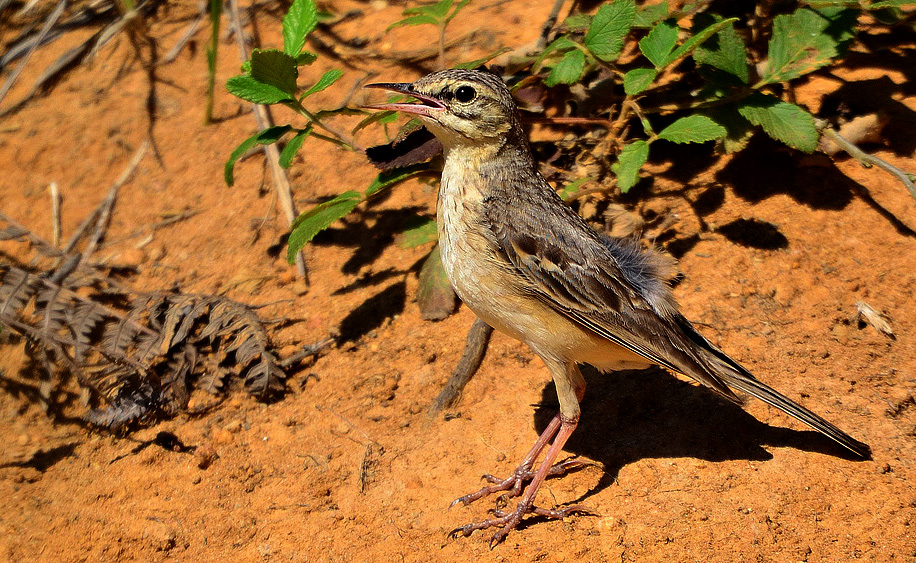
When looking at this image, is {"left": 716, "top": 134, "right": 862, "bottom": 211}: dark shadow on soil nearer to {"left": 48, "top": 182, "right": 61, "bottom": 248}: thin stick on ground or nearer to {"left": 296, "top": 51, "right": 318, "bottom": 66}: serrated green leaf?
{"left": 296, "top": 51, "right": 318, "bottom": 66}: serrated green leaf

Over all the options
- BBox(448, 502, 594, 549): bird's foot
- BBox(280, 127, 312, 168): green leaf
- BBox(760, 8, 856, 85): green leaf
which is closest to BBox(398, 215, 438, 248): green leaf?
BBox(280, 127, 312, 168): green leaf

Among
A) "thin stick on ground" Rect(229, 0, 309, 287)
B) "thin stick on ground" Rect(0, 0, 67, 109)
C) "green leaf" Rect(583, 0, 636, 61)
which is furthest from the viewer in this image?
"thin stick on ground" Rect(0, 0, 67, 109)

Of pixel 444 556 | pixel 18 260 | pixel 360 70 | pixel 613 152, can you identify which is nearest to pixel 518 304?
pixel 444 556

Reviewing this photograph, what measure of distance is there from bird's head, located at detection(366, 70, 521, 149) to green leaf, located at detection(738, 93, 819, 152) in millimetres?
1862

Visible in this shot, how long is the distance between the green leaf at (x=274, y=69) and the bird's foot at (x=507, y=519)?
282 cm

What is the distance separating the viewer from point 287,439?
4836 millimetres

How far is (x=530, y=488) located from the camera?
4117mm

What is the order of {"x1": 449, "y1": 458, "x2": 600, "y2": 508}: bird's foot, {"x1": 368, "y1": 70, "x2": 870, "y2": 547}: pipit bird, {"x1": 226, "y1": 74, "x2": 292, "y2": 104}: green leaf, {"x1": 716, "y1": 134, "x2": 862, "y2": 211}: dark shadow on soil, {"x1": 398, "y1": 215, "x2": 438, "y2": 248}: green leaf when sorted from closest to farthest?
{"x1": 368, "y1": 70, "x2": 870, "y2": 547}: pipit bird, {"x1": 449, "y1": 458, "x2": 600, "y2": 508}: bird's foot, {"x1": 226, "y1": 74, "x2": 292, "y2": 104}: green leaf, {"x1": 398, "y1": 215, "x2": 438, "y2": 248}: green leaf, {"x1": 716, "y1": 134, "x2": 862, "y2": 211}: dark shadow on soil

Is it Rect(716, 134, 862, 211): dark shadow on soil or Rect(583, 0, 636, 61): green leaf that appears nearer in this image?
Rect(583, 0, 636, 61): green leaf

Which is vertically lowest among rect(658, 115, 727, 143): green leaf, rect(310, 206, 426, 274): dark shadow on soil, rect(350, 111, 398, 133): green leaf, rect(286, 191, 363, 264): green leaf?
rect(310, 206, 426, 274): dark shadow on soil

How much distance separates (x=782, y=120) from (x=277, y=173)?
386 centimetres

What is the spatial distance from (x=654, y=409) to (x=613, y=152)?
209cm

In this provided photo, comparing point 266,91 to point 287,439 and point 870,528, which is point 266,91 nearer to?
point 287,439

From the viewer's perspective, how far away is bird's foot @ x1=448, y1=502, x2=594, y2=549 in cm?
394
